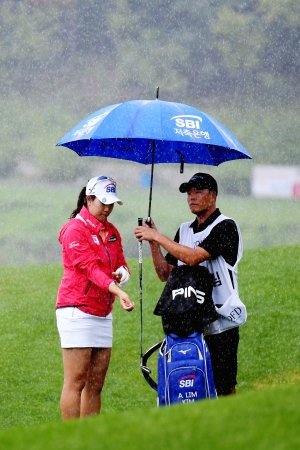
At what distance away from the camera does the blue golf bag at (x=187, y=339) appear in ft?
17.0

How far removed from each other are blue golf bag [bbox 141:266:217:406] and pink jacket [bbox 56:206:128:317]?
1.31 feet

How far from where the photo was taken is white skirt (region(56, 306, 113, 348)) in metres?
5.42

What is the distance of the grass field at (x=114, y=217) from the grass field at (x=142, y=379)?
26916 mm

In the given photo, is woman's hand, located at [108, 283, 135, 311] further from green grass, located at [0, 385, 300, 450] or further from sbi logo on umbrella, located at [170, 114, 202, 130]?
green grass, located at [0, 385, 300, 450]

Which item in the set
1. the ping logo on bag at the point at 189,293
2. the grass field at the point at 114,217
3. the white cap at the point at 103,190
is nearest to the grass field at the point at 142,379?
the ping logo on bag at the point at 189,293

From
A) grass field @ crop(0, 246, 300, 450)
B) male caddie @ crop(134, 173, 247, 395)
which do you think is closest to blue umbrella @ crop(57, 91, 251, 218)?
male caddie @ crop(134, 173, 247, 395)

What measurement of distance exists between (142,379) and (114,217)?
34.4m

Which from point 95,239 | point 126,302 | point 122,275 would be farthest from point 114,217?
point 126,302

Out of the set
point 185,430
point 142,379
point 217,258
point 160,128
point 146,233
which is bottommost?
point 142,379

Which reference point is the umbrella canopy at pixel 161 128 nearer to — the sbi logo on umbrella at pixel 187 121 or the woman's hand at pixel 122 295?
the sbi logo on umbrella at pixel 187 121

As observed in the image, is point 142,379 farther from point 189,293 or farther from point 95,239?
point 189,293

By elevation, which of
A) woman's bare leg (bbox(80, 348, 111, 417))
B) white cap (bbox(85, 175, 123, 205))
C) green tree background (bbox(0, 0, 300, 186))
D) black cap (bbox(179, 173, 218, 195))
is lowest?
woman's bare leg (bbox(80, 348, 111, 417))

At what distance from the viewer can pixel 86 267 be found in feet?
17.7

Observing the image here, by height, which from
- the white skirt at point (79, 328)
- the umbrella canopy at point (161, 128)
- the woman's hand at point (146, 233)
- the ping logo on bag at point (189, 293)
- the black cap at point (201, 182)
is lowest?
Answer: the white skirt at point (79, 328)
